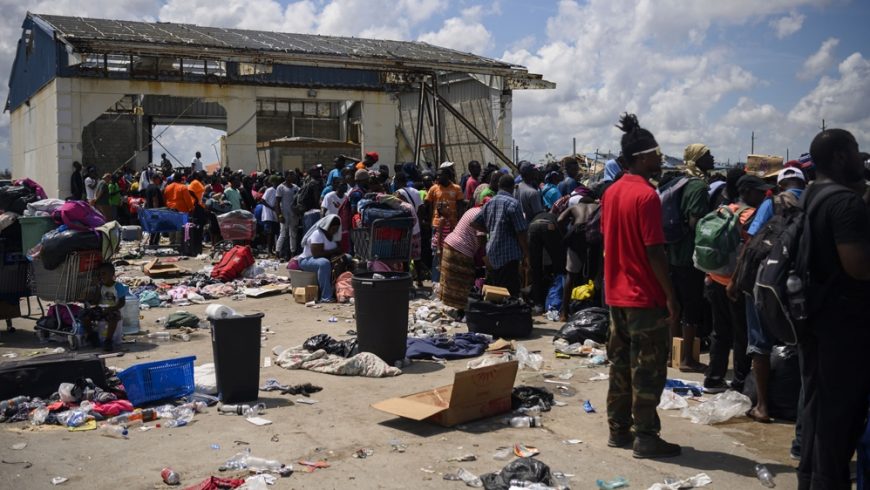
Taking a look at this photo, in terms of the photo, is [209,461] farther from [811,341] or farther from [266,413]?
[811,341]

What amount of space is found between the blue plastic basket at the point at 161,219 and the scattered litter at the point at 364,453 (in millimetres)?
14265

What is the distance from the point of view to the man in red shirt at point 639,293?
17.3 feet

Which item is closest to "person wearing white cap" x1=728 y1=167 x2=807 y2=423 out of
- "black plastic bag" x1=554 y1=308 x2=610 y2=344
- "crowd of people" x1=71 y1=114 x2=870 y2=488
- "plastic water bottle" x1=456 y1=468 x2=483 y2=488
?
"crowd of people" x1=71 y1=114 x2=870 y2=488

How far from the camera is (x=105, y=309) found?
9.09 meters

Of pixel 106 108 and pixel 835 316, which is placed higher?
pixel 106 108

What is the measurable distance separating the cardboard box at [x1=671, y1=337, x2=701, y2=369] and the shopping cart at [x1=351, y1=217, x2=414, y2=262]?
4.50 metres

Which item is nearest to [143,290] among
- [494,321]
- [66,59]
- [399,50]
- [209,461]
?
[494,321]

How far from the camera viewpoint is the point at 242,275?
49.0 ft

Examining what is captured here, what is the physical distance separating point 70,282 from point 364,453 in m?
5.02

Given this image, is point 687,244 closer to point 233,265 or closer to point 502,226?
point 502,226

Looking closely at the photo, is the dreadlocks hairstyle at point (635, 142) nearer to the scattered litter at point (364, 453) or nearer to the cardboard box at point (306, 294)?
the scattered litter at point (364, 453)

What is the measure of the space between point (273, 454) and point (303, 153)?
23.2 m

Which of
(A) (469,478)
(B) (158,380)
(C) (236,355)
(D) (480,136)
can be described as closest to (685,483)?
(A) (469,478)

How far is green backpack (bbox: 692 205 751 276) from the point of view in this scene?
6766 millimetres
